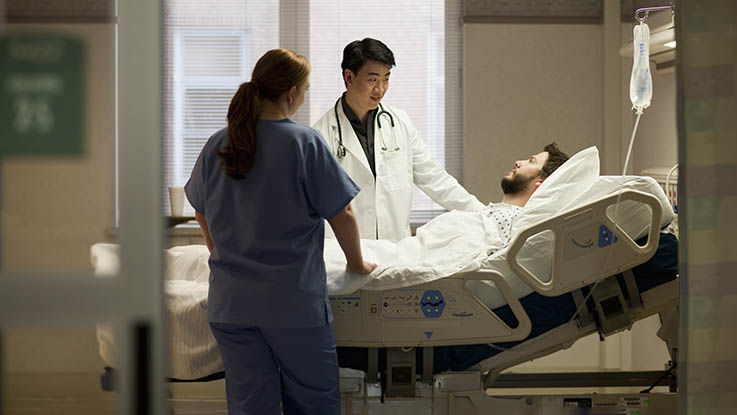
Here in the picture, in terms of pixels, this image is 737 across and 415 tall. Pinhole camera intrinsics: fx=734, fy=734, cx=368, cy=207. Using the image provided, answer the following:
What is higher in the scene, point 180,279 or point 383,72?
point 383,72

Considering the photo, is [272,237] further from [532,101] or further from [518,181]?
[532,101]

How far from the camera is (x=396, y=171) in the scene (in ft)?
10.3

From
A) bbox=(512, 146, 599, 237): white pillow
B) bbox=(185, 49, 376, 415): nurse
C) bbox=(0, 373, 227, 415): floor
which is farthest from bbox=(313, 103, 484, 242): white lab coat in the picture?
bbox=(0, 373, 227, 415): floor

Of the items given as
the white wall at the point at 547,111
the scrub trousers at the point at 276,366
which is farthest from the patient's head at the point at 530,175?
the scrub trousers at the point at 276,366

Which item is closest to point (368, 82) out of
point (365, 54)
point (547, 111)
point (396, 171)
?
point (365, 54)

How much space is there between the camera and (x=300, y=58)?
1.92 metres

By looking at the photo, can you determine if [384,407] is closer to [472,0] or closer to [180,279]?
[180,279]

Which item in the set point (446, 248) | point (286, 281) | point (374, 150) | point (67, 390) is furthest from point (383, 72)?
point (67, 390)

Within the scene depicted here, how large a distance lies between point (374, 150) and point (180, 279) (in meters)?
0.99

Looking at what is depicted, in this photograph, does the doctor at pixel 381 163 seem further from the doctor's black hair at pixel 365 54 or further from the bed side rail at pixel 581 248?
the bed side rail at pixel 581 248

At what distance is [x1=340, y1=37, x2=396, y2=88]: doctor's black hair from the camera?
2820 mm

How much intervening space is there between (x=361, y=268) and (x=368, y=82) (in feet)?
3.35

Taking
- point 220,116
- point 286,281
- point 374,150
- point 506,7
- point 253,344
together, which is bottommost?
point 253,344

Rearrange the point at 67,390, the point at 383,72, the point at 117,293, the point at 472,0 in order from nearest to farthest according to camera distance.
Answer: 1. the point at 117,293
2. the point at 67,390
3. the point at 383,72
4. the point at 472,0
